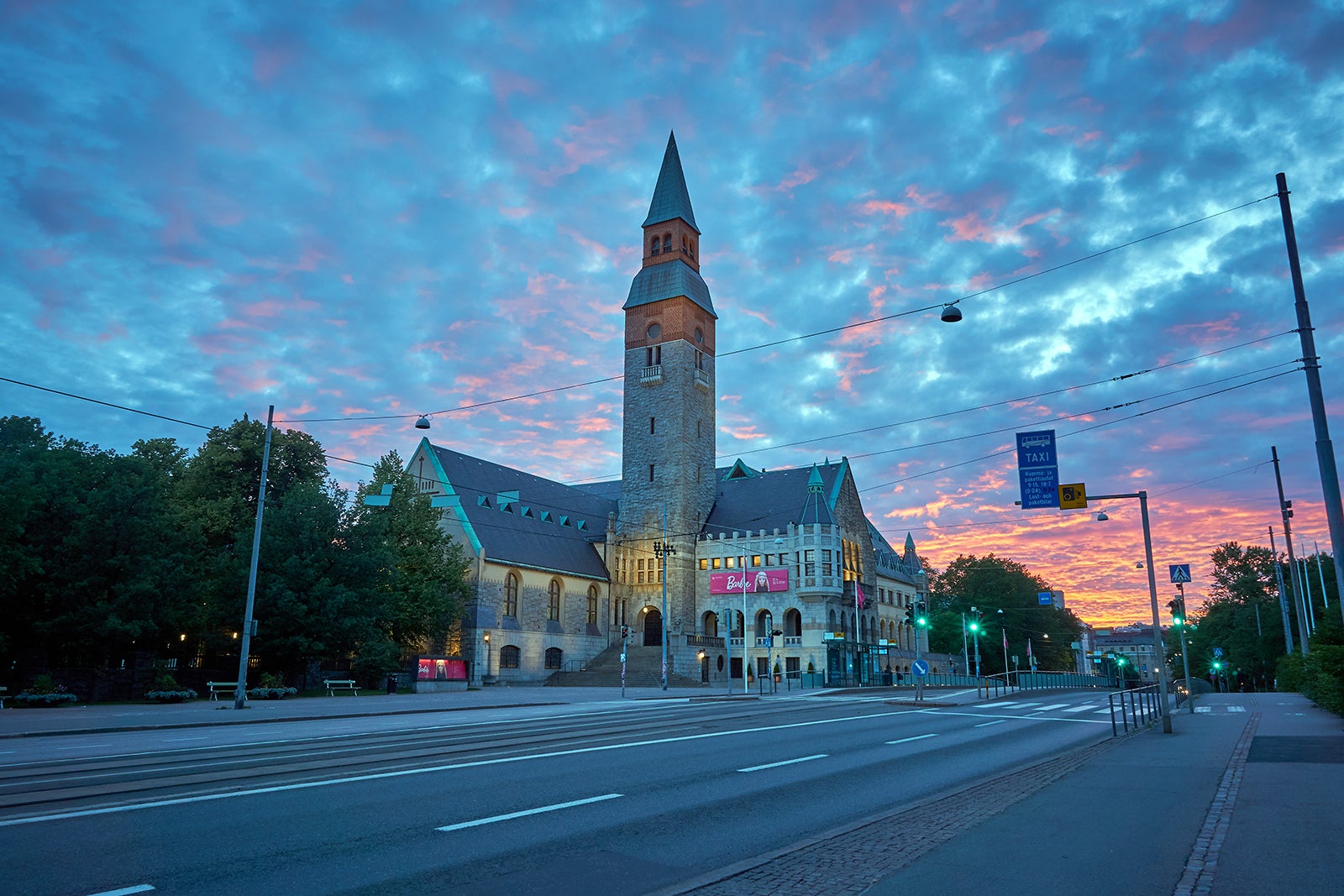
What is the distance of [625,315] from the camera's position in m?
68.2

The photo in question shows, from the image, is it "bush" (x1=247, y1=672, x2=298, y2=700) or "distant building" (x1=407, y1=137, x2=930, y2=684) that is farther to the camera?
"distant building" (x1=407, y1=137, x2=930, y2=684)

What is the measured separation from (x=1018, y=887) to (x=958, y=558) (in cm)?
11574

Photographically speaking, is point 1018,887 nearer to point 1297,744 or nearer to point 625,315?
point 1297,744

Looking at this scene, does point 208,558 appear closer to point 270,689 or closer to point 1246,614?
point 270,689

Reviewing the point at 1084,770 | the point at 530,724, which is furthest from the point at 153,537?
the point at 1084,770

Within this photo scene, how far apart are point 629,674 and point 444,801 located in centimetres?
4691

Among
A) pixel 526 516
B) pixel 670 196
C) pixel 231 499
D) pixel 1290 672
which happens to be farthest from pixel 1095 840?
pixel 670 196

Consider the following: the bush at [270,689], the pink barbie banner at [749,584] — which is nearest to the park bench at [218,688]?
the bush at [270,689]

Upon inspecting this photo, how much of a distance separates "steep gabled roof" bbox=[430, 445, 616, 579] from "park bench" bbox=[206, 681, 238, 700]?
60.1ft

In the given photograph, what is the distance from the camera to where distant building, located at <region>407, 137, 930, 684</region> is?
5588 cm

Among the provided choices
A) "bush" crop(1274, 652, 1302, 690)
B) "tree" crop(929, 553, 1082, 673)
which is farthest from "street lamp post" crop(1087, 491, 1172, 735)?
"tree" crop(929, 553, 1082, 673)

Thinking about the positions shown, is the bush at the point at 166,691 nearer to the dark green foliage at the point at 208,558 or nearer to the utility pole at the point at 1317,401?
the dark green foliage at the point at 208,558

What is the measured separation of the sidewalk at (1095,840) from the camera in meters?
5.84

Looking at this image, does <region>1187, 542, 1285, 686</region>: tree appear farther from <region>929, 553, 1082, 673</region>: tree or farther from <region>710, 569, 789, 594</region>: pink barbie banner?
<region>710, 569, 789, 594</region>: pink barbie banner
